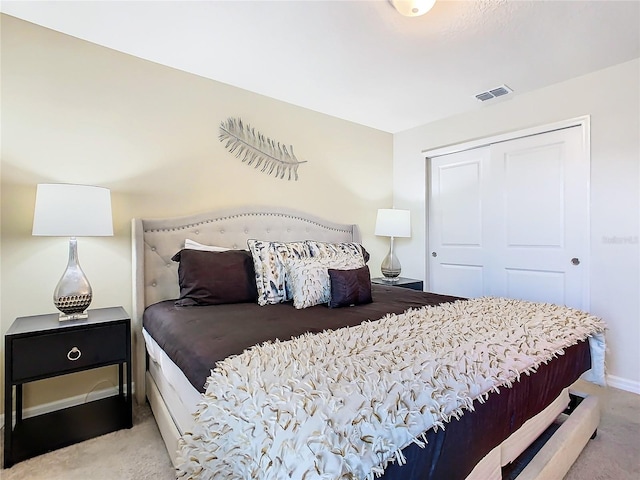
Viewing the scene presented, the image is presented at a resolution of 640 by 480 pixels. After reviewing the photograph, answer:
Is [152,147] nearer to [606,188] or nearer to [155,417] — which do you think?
[155,417]

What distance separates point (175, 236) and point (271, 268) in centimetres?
80

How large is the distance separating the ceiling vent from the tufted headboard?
1921 millimetres

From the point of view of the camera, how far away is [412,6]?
1.75 meters

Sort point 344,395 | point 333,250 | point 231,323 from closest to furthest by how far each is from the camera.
→ point 344,395
point 231,323
point 333,250

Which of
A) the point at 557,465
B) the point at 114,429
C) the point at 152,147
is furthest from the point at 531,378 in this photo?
the point at 152,147

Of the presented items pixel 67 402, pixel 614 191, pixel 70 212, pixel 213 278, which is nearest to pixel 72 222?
pixel 70 212

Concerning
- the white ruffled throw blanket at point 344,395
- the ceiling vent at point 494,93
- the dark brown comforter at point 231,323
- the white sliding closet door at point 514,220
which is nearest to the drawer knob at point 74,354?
the dark brown comforter at point 231,323

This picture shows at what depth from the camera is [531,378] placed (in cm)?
124

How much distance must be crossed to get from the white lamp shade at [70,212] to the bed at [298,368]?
0.37 metres

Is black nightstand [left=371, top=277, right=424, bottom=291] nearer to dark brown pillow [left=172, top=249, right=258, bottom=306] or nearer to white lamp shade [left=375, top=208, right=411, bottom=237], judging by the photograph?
white lamp shade [left=375, top=208, right=411, bottom=237]

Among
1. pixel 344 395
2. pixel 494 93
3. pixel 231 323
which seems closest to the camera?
pixel 344 395

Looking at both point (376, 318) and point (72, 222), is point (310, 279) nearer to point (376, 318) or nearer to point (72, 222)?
point (376, 318)

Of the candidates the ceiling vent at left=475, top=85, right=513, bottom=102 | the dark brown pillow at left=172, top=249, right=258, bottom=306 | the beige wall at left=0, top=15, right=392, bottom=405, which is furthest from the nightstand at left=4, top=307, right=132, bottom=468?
the ceiling vent at left=475, top=85, right=513, bottom=102

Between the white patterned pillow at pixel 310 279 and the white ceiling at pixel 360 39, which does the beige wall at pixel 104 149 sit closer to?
the white ceiling at pixel 360 39
